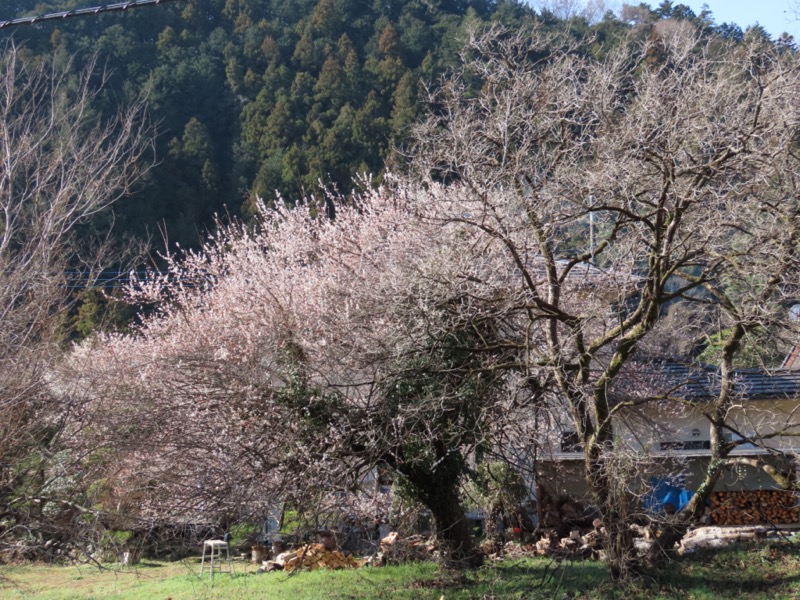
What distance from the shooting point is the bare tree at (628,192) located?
26.9 feet

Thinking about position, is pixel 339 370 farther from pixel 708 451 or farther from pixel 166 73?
pixel 166 73

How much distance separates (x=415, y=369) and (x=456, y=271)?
48.3 inches

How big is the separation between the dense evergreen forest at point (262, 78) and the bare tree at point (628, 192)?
407 inches

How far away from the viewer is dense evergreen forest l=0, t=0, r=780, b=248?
23.8m

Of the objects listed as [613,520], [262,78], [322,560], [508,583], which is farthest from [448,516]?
[262,78]

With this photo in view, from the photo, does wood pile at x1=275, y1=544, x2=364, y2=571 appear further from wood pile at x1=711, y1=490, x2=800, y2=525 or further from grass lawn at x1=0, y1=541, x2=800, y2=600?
wood pile at x1=711, y1=490, x2=800, y2=525

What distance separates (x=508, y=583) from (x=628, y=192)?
17.0ft

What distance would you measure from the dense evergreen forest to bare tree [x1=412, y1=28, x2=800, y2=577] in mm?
10343

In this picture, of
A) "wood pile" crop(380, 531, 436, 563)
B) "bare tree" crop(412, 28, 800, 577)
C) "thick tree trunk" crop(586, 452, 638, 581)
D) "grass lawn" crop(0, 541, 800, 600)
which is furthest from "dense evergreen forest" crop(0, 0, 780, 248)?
"thick tree trunk" crop(586, 452, 638, 581)

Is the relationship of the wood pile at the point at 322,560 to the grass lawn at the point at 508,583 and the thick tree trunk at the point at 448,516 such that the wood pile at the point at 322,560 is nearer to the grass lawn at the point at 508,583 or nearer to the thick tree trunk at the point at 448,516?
the grass lawn at the point at 508,583

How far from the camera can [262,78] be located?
31.8 meters

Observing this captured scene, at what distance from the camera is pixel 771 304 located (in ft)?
28.7

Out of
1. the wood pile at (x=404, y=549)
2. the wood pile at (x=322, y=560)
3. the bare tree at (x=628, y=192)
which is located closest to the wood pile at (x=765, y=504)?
the wood pile at (x=404, y=549)

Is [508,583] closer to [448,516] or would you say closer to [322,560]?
[448,516]
